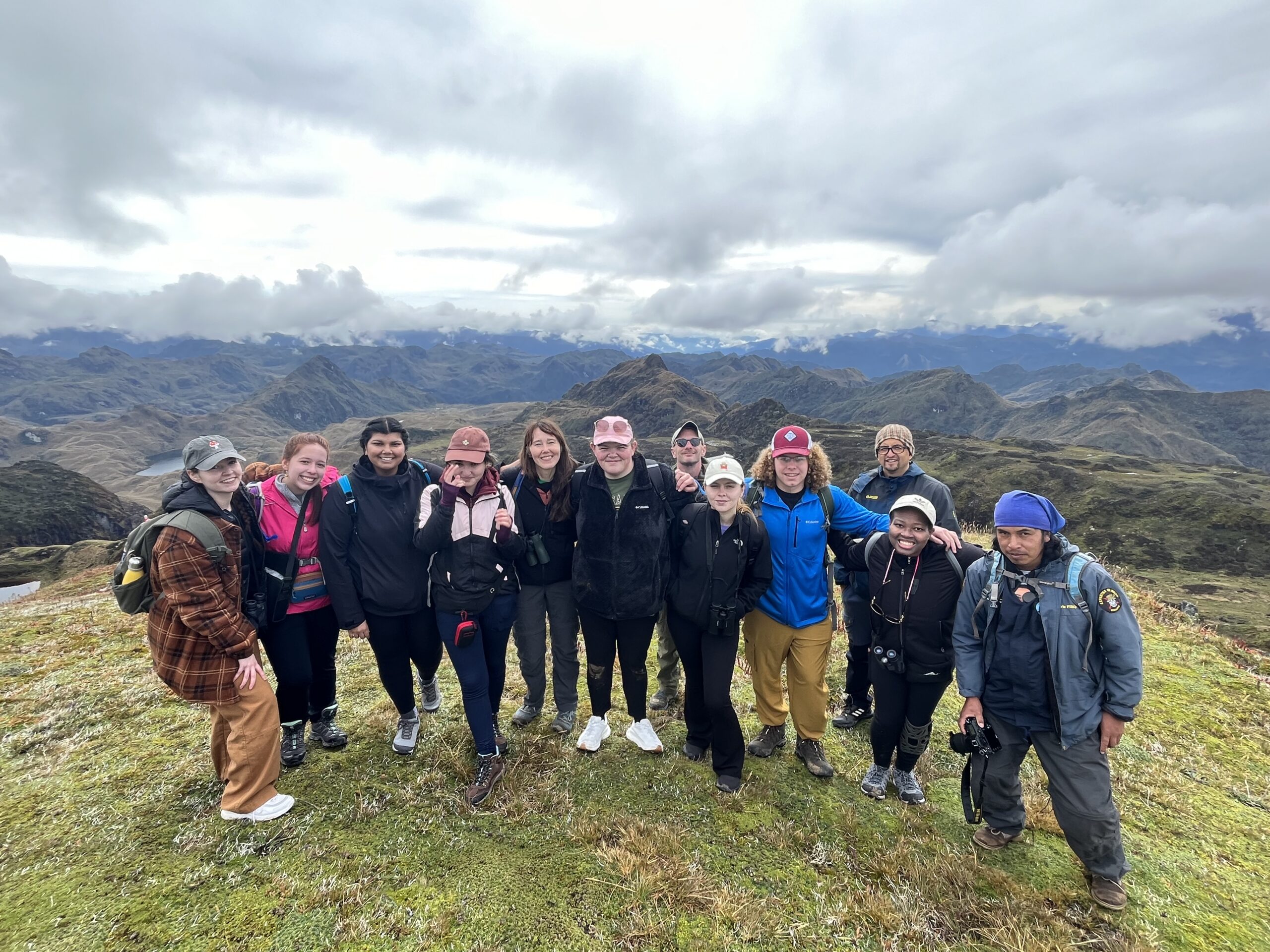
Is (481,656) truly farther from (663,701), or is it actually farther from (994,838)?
(994,838)

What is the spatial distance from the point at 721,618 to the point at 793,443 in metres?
2.50

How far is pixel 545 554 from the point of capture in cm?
779

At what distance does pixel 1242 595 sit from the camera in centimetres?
9838

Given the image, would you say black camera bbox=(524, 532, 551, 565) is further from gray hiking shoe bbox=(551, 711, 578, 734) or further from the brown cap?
gray hiking shoe bbox=(551, 711, 578, 734)

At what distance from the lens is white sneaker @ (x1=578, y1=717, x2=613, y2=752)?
825cm

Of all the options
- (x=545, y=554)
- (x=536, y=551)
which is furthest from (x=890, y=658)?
(x=536, y=551)

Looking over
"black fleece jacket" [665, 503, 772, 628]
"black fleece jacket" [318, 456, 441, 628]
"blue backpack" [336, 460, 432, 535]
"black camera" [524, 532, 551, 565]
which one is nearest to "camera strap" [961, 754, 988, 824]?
"black fleece jacket" [665, 503, 772, 628]

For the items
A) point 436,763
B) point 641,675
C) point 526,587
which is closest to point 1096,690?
point 641,675

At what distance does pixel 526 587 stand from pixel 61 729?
8.28 meters

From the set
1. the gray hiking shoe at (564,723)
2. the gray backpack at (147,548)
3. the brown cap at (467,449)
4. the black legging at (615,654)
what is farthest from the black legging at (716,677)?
the gray backpack at (147,548)

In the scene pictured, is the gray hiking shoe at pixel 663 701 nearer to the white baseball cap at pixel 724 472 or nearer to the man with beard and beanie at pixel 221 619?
the white baseball cap at pixel 724 472

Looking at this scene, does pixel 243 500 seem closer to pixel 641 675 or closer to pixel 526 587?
pixel 526 587

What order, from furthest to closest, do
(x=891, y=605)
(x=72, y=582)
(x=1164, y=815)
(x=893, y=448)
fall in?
(x=72, y=582) < (x=893, y=448) < (x=1164, y=815) < (x=891, y=605)

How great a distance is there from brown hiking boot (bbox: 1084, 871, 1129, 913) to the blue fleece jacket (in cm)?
383
